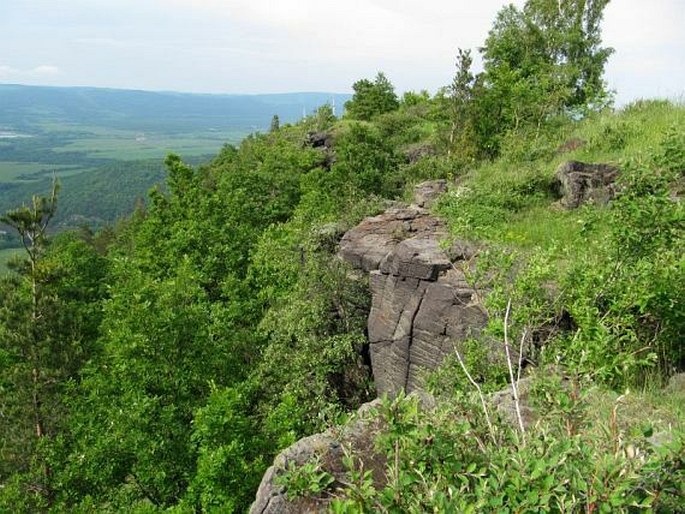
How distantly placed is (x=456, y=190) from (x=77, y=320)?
51.4ft

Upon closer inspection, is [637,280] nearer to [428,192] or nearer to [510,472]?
[510,472]

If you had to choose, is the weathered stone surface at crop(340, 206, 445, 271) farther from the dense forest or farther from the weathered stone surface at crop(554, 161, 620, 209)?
the weathered stone surface at crop(554, 161, 620, 209)

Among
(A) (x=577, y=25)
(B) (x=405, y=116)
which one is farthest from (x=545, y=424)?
(B) (x=405, y=116)

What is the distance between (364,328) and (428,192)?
6028 mm

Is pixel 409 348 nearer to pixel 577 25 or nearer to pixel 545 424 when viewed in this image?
pixel 545 424

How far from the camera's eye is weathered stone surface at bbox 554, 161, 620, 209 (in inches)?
635

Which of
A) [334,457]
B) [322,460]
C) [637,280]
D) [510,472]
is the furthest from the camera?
[637,280]

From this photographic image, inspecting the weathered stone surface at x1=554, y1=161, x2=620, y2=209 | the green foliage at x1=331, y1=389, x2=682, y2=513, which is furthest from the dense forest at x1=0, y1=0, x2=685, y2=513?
the weathered stone surface at x1=554, y1=161, x2=620, y2=209

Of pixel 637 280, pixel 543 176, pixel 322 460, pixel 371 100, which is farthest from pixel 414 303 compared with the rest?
pixel 371 100

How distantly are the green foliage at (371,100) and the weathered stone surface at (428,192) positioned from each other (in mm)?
34664

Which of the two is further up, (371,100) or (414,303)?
(371,100)

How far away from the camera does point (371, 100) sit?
5681cm

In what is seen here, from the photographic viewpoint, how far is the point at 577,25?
42094 mm

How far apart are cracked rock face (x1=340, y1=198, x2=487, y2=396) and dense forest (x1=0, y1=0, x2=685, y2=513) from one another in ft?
3.17
